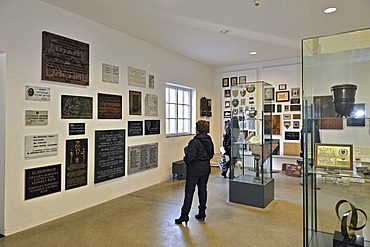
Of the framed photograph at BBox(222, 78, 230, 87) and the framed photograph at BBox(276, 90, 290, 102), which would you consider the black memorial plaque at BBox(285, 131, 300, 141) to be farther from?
the framed photograph at BBox(222, 78, 230, 87)

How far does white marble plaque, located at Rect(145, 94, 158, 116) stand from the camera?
5.19m

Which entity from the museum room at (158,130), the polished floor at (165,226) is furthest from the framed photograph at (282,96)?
the polished floor at (165,226)

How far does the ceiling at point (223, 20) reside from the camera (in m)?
3.40

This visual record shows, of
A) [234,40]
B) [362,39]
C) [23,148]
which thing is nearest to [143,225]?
[23,148]

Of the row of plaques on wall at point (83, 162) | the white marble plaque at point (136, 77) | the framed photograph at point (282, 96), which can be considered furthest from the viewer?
the framed photograph at point (282, 96)

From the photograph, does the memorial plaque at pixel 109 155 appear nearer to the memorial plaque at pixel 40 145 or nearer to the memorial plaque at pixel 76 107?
the memorial plaque at pixel 76 107

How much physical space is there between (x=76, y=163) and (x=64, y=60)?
1521 mm

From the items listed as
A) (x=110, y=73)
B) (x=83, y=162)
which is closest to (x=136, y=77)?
(x=110, y=73)

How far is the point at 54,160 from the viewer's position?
350 cm

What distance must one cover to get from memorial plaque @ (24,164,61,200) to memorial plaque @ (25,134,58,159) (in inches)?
7.5

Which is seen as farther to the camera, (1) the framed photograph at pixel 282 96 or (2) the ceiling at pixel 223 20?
(1) the framed photograph at pixel 282 96

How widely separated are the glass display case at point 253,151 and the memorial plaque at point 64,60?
264 cm

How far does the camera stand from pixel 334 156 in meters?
2.19

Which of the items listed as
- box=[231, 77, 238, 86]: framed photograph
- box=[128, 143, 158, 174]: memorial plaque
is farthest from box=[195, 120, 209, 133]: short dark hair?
box=[231, 77, 238, 86]: framed photograph
